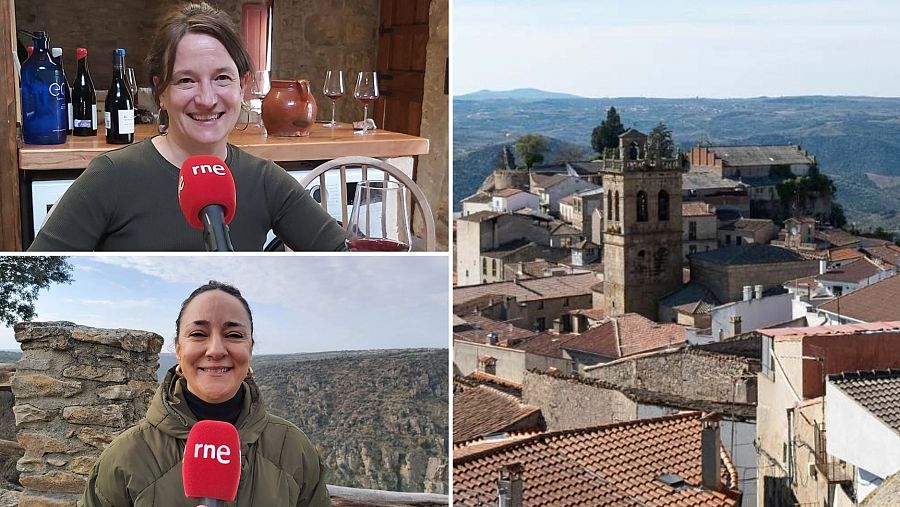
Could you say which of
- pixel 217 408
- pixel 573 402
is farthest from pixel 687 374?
pixel 217 408

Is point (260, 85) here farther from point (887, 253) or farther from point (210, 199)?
point (210, 199)

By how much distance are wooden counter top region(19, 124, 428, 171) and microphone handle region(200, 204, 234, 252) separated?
2068 millimetres

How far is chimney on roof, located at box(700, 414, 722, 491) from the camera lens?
309cm

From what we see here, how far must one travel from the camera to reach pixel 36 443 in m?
1.20

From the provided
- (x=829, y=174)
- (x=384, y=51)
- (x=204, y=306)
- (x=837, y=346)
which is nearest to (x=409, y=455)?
(x=204, y=306)

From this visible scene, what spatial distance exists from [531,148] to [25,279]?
2493 mm

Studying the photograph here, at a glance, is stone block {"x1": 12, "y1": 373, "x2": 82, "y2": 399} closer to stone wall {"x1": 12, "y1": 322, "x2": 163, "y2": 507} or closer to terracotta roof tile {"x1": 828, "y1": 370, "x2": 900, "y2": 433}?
stone wall {"x1": 12, "y1": 322, "x2": 163, "y2": 507}

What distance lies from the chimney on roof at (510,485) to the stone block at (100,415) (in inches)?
81.7

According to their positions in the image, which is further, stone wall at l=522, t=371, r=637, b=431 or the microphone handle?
stone wall at l=522, t=371, r=637, b=431

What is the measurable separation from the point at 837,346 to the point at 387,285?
2.21 metres

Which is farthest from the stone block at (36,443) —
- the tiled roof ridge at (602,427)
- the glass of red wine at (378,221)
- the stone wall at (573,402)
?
the stone wall at (573,402)

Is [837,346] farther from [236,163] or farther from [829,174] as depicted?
[236,163]

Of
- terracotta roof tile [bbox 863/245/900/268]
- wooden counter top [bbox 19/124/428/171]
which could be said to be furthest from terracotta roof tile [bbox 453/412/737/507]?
wooden counter top [bbox 19/124/428/171]

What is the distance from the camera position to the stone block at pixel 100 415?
3.76 feet
